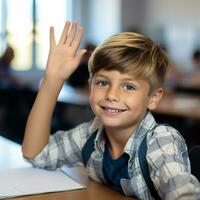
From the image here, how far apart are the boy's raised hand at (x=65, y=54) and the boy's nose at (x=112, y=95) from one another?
202 mm

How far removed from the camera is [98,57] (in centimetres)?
128

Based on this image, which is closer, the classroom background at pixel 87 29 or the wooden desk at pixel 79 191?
the wooden desk at pixel 79 191

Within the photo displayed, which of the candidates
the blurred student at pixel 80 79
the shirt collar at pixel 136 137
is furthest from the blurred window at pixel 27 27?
the shirt collar at pixel 136 137

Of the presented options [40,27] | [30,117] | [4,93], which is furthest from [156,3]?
[30,117]

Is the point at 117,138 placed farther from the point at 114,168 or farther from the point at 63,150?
the point at 63,150

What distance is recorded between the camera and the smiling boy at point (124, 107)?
1.20 meters

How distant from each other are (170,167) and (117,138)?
0.27 metres

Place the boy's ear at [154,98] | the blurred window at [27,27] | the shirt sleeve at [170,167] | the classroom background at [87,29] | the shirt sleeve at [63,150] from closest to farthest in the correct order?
the shirt sleeve at [170,167], the boy's ear at [154,98], the shirt sleeve at [63,150], the classroom background at [87,29], the blurred window at [27,27]

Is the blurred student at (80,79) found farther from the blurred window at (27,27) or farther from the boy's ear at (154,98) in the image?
the boy's ear at (154,98)

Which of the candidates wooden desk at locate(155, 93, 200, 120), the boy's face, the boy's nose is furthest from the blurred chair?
wooden desk at locate(155, 93, 200, 120)

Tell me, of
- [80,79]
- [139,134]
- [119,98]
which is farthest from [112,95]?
[80,79]

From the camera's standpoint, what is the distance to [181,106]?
4.30 metres

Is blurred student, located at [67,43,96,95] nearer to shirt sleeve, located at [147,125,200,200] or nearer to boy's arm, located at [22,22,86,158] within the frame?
boy's arm, located at [22,22,86,158]

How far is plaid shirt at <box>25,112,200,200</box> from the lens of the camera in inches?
42.9
